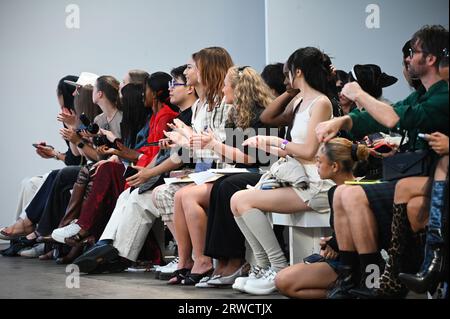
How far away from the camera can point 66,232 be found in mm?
5543

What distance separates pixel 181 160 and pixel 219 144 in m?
0.65

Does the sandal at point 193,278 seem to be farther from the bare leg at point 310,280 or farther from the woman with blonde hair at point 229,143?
the bare leg at point 310,280

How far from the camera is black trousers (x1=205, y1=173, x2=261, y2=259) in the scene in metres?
4.31

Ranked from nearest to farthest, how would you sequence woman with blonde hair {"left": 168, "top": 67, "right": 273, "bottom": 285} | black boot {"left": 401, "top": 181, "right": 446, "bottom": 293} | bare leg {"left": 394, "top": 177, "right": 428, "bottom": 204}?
1. black boot {"left": 401, "top": 181, "right": 446, "bottom": 293}
2. bare leg {"left": 394, "top": 177, "right": 428, "bottom": 204}
3. woman with blonde hair {"left": 168, "top": 67, "right": 273, "bottom": 285}

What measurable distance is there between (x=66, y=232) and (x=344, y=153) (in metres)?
2.39

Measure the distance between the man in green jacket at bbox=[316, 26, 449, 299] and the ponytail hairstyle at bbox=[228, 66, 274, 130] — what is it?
1033 mm

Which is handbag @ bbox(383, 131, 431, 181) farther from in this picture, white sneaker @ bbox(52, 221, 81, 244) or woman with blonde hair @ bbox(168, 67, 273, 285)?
white sneaker @ bbox(52, 221, 81, 244)

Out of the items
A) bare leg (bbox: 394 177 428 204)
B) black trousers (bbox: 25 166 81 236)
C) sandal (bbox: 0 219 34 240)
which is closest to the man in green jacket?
bare leg (bbox: 394 177 428 204)

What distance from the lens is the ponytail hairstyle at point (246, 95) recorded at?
447 centimetres

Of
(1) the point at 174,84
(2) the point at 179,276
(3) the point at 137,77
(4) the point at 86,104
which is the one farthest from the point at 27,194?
(2) the point at 179,276

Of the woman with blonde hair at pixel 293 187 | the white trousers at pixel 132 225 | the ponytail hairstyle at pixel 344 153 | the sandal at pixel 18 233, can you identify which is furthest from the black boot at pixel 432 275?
the sandal at pixel 18 233

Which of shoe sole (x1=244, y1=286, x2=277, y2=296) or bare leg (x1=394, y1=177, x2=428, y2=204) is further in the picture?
shoe sole (x1=244, y1=286, x2=277, y2=296)
